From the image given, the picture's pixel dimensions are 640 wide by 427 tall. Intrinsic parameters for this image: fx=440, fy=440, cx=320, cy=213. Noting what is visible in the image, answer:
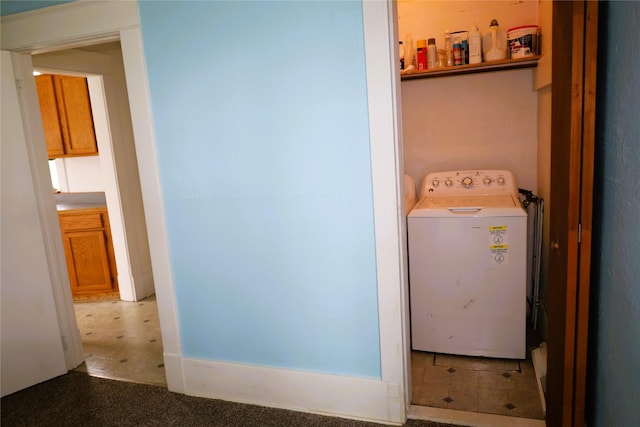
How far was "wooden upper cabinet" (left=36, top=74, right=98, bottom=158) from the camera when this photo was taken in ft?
13.0

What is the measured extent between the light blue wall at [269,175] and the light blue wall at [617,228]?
2.75 ft

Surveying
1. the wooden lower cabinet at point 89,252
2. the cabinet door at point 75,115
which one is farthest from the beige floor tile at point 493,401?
the cabinet door at point 75,115

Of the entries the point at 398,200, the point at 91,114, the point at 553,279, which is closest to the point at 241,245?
the point at 398,200

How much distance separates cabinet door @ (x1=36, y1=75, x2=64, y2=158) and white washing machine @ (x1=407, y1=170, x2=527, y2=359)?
340cm

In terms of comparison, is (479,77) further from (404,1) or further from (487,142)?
(404,1)

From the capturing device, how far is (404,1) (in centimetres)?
301

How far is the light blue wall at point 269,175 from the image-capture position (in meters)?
1.88

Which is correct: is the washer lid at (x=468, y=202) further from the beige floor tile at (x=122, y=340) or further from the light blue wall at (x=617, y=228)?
the beige floor tile at (x=122, y=340)

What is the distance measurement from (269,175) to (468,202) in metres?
1.25

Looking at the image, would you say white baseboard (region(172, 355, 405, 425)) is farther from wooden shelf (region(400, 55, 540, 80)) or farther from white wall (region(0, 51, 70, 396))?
wooden shelf (region(400, 55, 540, 80))

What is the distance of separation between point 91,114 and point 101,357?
7.34 ft

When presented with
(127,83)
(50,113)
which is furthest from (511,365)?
(50,113)

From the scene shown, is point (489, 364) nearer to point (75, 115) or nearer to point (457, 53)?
point (457, 53)

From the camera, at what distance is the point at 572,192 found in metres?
1.46
